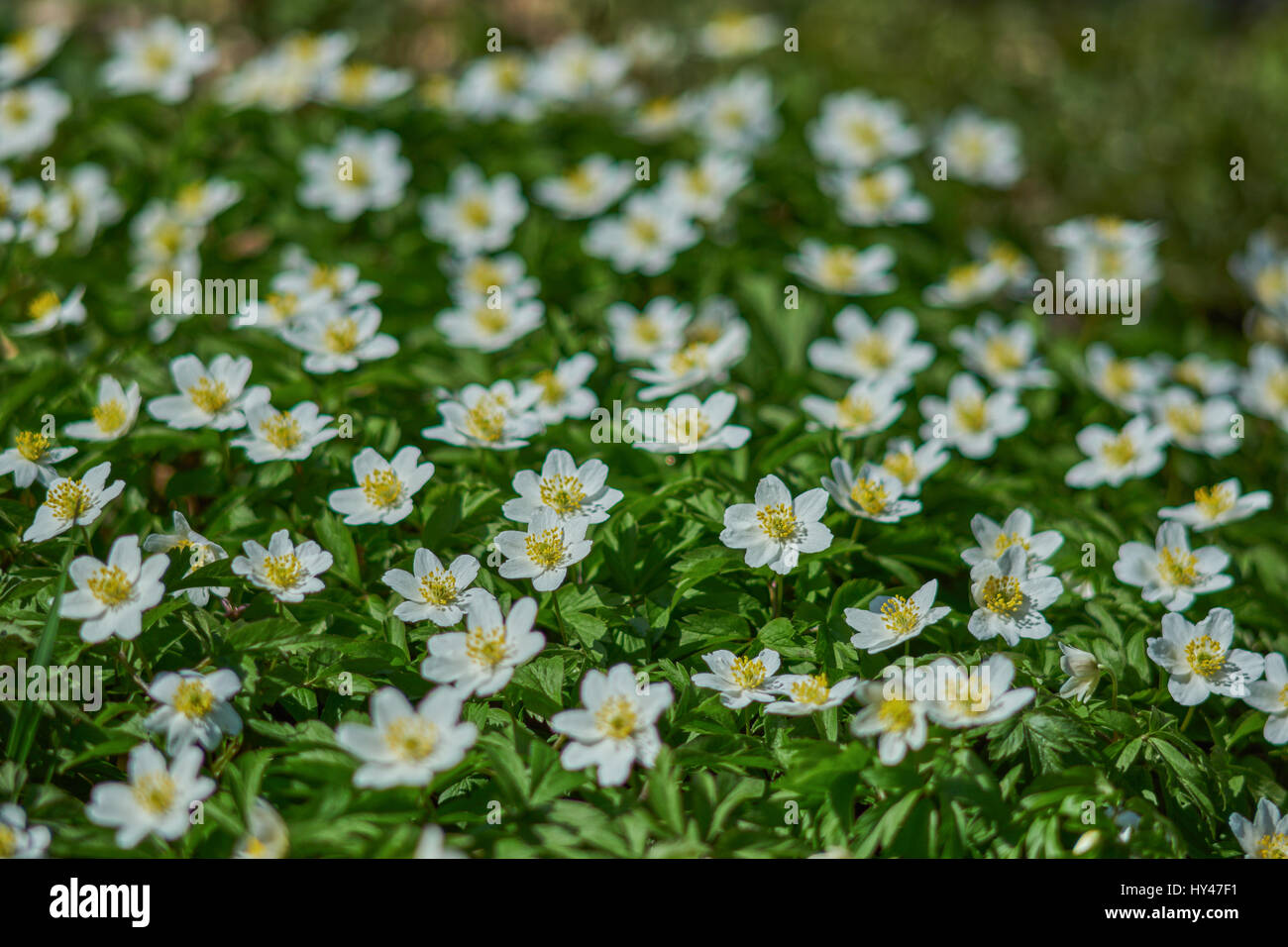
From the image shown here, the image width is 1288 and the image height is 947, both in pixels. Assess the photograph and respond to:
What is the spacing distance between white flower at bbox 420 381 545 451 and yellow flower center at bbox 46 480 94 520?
2.33ft

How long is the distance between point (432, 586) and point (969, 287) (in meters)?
2.24

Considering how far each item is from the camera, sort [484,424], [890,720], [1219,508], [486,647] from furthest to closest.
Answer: [1219,508] → [484,424] → [486,647] → [890,720]

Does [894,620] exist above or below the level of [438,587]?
below

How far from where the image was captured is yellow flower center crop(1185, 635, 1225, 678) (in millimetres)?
2164

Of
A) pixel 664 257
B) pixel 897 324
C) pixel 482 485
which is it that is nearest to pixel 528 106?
pixel 664 257

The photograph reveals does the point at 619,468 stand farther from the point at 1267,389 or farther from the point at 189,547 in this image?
the point at 1267,389

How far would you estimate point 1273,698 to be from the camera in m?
2.18

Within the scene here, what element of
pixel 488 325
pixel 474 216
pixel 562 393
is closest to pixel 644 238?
pixel 474 216

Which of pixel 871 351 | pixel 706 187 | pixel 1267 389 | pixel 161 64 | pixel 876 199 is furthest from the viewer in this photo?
pixel 161 64

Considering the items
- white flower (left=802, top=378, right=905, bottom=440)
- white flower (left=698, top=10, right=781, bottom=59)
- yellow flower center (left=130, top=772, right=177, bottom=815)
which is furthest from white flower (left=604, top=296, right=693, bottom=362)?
white flower (left=698, top=10, right=781, bottom=59)

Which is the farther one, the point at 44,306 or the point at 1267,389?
the point at 1267,389

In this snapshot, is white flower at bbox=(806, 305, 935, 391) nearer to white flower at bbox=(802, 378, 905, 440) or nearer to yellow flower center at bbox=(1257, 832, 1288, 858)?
white flower at bbox=(802, 378, 905, 440)

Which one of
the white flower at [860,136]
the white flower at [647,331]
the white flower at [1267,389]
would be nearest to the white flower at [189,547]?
the white flower at [647,331]
